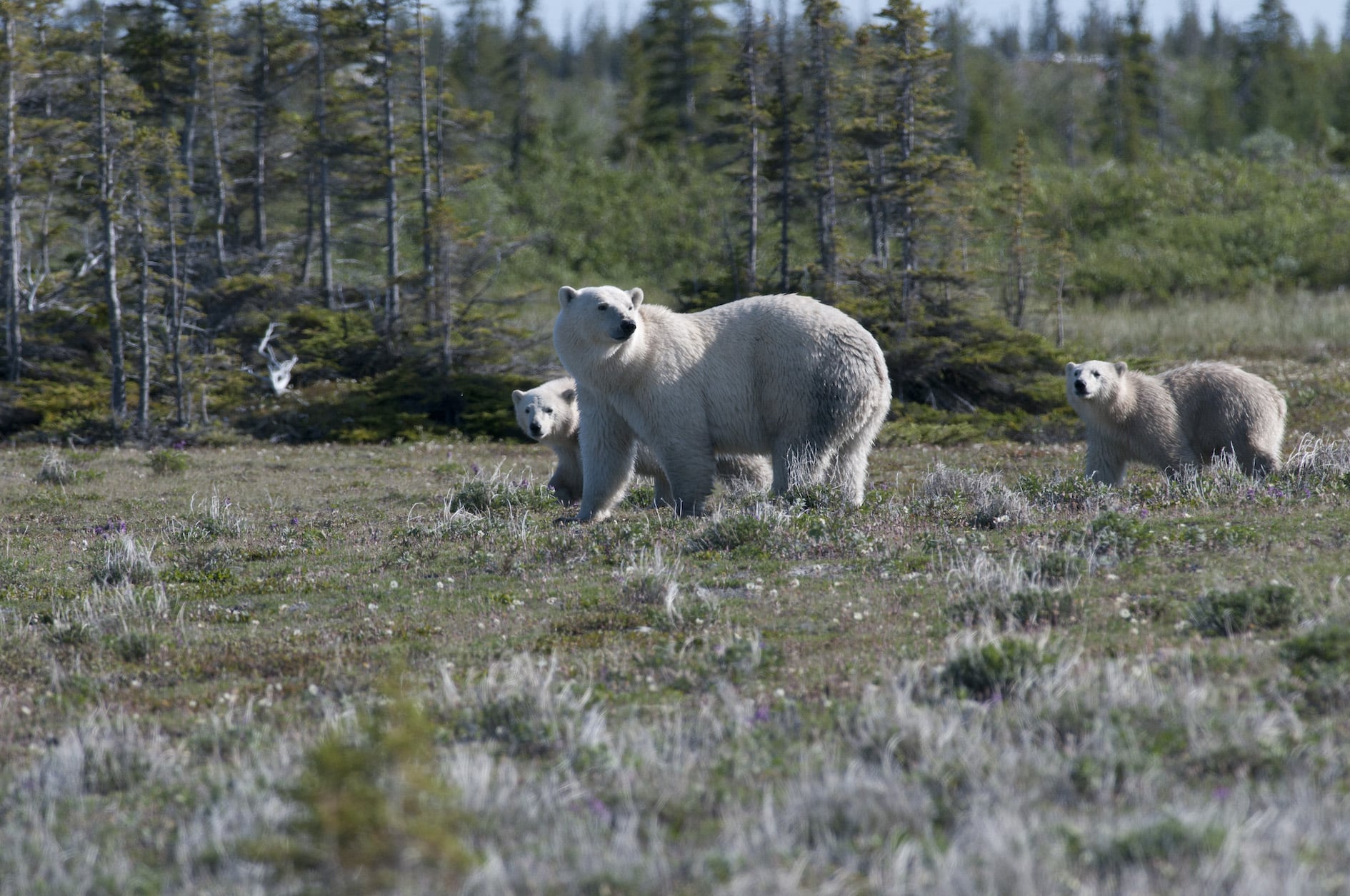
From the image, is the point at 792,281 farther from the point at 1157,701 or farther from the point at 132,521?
the point at 1157,701

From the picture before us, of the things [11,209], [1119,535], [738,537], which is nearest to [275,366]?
[11,209]

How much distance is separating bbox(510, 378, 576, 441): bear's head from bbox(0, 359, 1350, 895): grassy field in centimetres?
241

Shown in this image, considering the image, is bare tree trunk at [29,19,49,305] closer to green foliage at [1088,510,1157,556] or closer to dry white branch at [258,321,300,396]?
dry white branch at [258,321,300,396]

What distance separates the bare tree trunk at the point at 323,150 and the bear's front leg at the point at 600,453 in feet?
69.0

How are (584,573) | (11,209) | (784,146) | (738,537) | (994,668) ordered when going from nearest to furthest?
(994,668) < (584,573) < (738,537) < (11,209) < (784,146)

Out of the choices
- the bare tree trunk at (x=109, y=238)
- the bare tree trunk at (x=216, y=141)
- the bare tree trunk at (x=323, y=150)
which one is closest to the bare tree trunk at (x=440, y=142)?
the bare tree trunk at (x=323, y=150)

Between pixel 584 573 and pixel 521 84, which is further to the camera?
pixel 521 84

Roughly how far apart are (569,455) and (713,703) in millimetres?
7481

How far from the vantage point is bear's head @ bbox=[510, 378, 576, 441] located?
11750 mm

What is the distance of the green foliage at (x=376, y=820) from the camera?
2.80 m

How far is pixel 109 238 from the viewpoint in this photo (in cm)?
2070

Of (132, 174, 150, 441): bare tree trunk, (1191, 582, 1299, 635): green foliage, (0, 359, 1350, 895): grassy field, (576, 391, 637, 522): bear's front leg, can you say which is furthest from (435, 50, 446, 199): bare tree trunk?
(1191, 582, 1299, 635): green foliage

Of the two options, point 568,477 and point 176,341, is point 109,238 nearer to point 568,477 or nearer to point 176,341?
point 176,341

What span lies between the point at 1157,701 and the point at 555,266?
37.7 m
